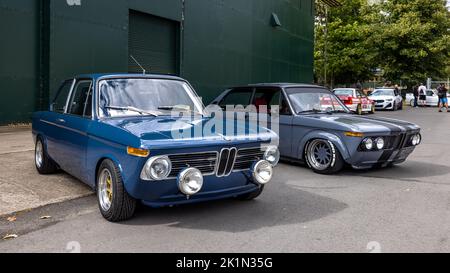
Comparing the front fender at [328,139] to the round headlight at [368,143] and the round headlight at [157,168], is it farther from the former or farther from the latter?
the round headlight at [157,168]

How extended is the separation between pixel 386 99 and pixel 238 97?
2277 centimetres

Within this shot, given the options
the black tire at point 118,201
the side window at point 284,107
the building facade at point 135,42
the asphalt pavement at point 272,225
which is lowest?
the asphalt pavement at point 272,225

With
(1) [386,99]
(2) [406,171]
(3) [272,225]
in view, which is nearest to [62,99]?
(3) [272,225]

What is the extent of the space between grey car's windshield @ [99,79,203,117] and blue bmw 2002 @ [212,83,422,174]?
247cm

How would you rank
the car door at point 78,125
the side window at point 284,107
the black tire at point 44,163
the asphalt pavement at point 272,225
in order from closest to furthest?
the asphalt pavement at point 272,225, the car door at point 78,125, the black tire at point 44,163, the side window at point 284,107

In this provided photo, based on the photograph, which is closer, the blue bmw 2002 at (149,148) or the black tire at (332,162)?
the blue bmw 2002 at (149,148)

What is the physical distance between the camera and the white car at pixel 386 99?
29.4m

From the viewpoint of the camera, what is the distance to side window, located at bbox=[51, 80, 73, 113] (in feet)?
20.4

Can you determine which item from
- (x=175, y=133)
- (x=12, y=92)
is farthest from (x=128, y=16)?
(x=175, y=133)

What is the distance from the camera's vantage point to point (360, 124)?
23.5 ft

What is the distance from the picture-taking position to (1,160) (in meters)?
7.55

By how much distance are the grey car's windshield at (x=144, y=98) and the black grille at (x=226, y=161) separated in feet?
3.82

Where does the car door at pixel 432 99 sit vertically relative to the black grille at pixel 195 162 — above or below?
above

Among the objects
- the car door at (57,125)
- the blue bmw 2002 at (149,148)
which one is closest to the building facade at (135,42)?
the car door at (57,125)
